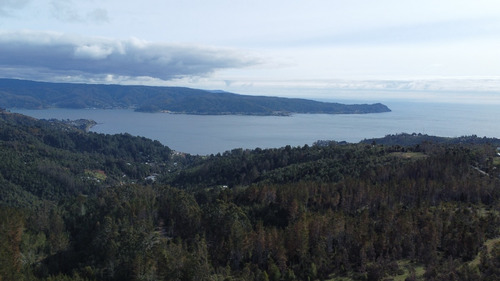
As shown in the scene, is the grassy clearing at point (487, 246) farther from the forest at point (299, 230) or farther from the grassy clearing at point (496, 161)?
the grassy clearing at point (496, 161)

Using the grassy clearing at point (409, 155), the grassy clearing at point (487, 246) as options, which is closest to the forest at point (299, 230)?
the grassy clearing at point (487, 246)

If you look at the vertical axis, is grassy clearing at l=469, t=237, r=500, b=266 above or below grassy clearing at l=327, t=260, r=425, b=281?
above

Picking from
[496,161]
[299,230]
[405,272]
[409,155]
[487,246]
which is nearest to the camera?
[405,272]

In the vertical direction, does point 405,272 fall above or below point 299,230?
below

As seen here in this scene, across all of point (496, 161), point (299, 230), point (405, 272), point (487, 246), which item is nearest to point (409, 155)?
point (496, 161)

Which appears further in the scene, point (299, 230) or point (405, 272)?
point (299, 230)

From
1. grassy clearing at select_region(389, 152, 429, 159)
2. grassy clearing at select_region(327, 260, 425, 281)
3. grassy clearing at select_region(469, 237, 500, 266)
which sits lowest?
grassy clearing at select_region(327, 260, 425, 281)

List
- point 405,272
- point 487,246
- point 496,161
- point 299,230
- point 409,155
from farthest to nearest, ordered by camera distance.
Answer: point 409,155 < point 496,161 < point 299,230 < point 487,246 < point 405,272

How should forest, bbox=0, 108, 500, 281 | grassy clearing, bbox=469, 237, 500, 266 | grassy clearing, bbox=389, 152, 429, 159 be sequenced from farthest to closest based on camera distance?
1. grassy clearing, bbox=389, 152, 429, 159
2. grassy clearing, bbox=469, 237, 500, 266
3. forest, bbox=0, 108, 500, 281

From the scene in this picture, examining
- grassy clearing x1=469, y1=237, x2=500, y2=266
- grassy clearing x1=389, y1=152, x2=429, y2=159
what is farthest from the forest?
grassy clearing x1=389, y1=152, x2=429, y2=159

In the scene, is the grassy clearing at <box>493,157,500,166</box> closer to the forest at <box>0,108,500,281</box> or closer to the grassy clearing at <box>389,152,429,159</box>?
the forest at <box>0,108,500,281</box>

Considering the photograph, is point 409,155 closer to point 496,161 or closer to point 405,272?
point 496,161

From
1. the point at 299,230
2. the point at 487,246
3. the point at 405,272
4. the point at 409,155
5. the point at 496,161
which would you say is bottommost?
the point at 405,272

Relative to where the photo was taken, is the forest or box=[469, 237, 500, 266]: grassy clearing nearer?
the forest
